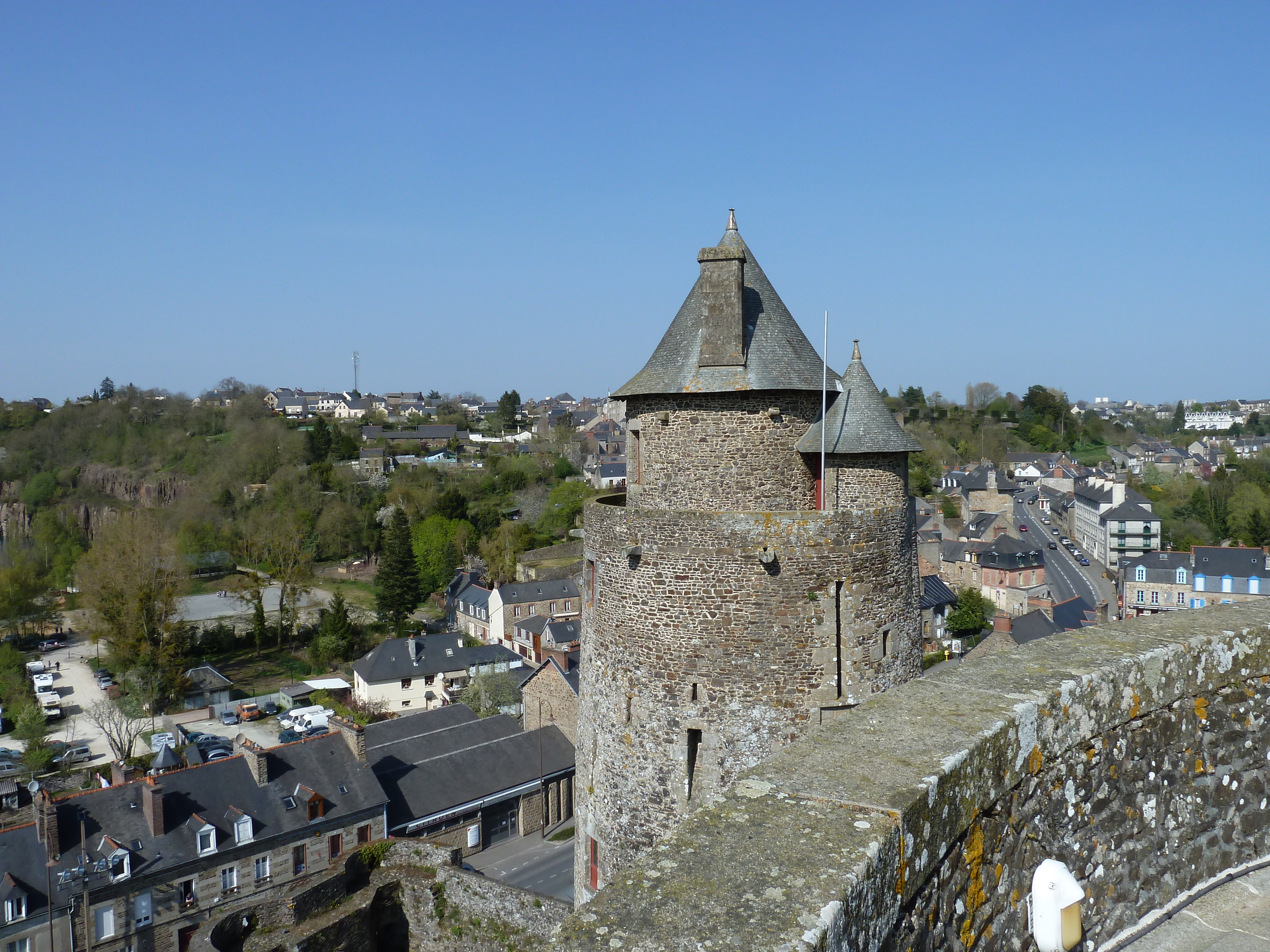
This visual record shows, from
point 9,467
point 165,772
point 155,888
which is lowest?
point 155,888

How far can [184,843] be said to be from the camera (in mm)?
21078

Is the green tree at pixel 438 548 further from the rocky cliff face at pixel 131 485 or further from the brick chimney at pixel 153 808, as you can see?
the brick chimney at pixel 153 808

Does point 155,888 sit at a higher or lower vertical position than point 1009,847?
lower

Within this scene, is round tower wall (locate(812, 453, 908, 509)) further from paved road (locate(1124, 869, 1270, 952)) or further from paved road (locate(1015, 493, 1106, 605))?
paved road (locate(1015, 493, 1106, 605))

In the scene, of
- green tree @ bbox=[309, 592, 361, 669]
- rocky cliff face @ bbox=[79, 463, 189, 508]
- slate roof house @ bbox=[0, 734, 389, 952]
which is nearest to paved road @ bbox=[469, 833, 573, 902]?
slate roof house @ bbox=[0, 734, 389, 952]

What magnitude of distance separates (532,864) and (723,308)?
73.0ft

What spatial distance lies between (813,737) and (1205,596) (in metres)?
51.1

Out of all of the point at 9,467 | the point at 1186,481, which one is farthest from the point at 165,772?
the point at 1186,481

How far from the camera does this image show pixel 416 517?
6769cm

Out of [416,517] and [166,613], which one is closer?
[166,613]

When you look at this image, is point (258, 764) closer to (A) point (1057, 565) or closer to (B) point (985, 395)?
(A) point (1057, 565)

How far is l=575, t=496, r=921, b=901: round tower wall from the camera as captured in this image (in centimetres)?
818

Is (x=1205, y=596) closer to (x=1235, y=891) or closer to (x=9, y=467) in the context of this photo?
(x=1235, y=891)

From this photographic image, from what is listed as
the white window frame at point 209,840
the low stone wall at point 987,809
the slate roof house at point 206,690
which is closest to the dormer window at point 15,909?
the white window frame at point 209,840
